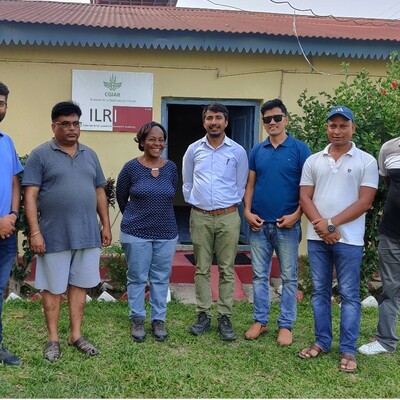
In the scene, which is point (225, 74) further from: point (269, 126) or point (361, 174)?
point (361, 174)

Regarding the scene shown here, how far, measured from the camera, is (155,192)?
12.8 ft

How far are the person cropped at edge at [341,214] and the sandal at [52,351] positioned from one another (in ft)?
6.07

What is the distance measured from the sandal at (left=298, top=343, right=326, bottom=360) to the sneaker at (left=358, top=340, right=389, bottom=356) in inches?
13.1

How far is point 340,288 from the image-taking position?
366 centimetres

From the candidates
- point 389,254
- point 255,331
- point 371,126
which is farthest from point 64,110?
point 371,126

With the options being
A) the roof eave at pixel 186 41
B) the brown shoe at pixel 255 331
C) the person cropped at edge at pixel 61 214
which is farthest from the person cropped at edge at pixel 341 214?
the roof eave at pixel 186 41

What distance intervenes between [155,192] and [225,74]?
324cm

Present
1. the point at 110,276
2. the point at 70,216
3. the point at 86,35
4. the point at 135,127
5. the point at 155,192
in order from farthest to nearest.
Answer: the point at 135,127, the point at 86,35, the point at 110,276, the point at 155,192, the point at 70,216

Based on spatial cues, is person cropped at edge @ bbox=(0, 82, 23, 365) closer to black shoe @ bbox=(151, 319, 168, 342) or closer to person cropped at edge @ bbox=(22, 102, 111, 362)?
person cropped at edge @ bbox=(22, 102, 111, 362)

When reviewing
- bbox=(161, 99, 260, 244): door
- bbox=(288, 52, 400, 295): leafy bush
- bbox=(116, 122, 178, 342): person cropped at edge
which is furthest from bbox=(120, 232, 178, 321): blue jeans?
bbox=(161, 99, 260, 244): door

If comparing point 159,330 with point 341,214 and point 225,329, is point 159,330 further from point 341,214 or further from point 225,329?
point 341,214

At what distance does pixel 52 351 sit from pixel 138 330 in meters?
0.73

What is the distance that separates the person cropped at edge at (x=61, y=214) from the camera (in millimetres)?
3463

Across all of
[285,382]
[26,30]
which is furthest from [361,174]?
[26,30]
